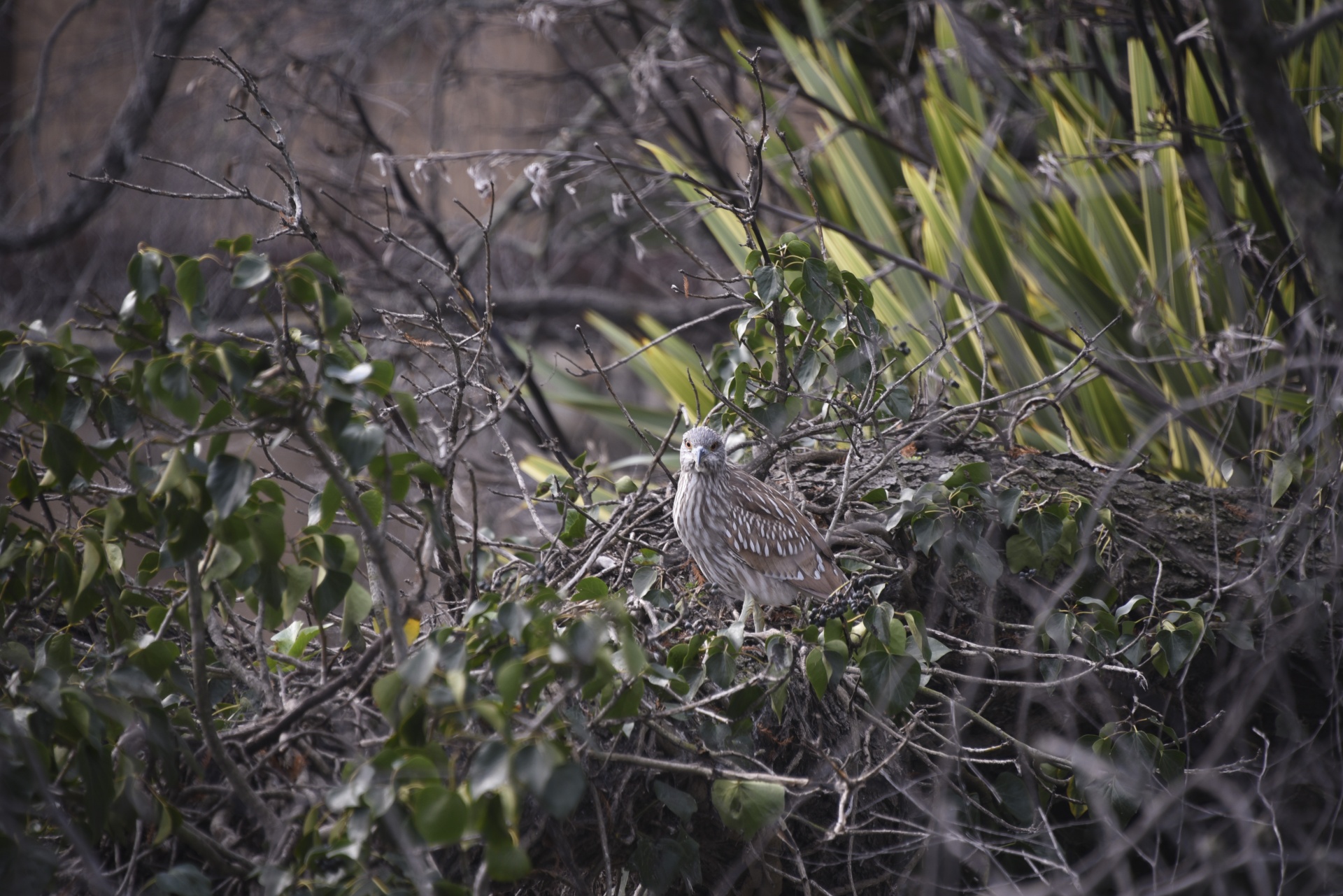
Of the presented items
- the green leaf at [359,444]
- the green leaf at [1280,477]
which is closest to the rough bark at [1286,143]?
the green leaf at [1280,477]

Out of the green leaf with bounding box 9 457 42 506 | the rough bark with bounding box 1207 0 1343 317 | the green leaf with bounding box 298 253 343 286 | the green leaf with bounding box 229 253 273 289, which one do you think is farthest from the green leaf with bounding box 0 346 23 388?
the rough bark with bounding box 1207 0 1343 317

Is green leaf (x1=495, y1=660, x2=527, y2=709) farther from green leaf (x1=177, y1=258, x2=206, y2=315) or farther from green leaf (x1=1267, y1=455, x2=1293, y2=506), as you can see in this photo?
green leaf (x1=1267, y1=455, x2=1293, y2=506)

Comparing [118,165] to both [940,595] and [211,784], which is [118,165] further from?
[940,595]

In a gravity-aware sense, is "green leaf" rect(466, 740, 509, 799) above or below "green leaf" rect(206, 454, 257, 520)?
below

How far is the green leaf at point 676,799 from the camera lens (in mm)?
1836

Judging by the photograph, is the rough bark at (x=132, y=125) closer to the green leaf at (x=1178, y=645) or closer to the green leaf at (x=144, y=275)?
the green leaf at (x=144, y=275)

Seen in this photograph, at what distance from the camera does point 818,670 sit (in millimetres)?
1888

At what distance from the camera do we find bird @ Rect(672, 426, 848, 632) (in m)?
2.36

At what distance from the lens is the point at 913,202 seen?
469 cm

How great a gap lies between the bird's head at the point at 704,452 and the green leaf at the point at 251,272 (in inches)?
52.3

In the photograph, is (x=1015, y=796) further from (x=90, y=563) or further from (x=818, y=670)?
(x=90, y=563)

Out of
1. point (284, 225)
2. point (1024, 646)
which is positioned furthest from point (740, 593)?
point (284, 225)

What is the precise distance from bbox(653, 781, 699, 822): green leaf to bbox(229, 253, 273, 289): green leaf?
4.03 ft

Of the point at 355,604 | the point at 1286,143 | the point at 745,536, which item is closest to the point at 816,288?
the point at 745,536
